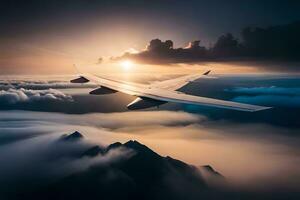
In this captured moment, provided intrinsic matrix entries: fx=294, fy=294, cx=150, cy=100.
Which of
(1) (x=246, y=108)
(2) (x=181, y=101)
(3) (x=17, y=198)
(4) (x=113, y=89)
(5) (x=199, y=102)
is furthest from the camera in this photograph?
(3) (x=17, y=198)

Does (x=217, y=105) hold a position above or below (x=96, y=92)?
above

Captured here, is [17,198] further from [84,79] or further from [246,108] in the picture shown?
[246,108]

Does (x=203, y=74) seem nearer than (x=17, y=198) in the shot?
Yes

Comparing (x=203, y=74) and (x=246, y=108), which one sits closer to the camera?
(x=246, y=108)

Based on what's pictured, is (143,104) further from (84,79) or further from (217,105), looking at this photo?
(84,79)

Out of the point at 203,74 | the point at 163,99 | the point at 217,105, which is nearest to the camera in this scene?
the point at 217,105

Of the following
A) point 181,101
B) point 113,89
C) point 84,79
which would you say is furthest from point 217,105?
point 84,79

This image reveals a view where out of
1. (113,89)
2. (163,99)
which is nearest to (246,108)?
(163,99)

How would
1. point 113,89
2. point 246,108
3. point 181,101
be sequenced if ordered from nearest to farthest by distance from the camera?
point 246,108, point 181,101, point 113,89

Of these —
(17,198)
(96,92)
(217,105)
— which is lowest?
(17,198)
